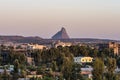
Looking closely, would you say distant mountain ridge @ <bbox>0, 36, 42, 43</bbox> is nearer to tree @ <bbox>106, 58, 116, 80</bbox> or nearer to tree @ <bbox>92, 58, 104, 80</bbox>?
tree @ <bbox>106, 58, 116, 80</bbox>

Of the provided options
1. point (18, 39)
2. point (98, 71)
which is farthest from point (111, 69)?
point (18, 39)

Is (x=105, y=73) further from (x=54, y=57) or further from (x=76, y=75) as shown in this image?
(x=54, y=57)

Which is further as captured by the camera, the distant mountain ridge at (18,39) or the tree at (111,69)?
the distant mountain ridge at (18,39)

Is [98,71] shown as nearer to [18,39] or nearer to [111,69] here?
[111,69]

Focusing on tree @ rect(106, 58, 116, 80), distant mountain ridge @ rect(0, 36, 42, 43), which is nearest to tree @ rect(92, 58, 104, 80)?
tree @ rect(106, 58, 116, 80)

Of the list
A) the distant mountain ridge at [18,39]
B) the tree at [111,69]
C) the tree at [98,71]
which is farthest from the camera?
the distant mountain ridge at [18,39]

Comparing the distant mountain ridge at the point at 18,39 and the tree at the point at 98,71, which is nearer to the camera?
the tree at the point at 98,71

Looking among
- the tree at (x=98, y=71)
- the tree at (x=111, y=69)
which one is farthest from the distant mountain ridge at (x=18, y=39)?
the tree at (x=98, y=71)

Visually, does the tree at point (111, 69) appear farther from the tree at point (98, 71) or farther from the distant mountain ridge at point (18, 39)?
the distant mountain ridge at point (18, 39)

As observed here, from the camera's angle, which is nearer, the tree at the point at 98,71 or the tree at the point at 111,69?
the tree at the point at 111,69

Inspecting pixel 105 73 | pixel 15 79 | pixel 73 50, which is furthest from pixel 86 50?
pixel 105 73

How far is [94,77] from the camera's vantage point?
2686 centimetres

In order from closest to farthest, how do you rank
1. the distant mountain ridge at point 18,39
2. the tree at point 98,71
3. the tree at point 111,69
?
1. the tree at point 111,69
2. the tree at point 98,71
3. the distant mountain ridge at point 18,39

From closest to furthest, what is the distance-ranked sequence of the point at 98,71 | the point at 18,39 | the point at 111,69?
the point at 98,71, the point at 111,69, the point at 18,39
